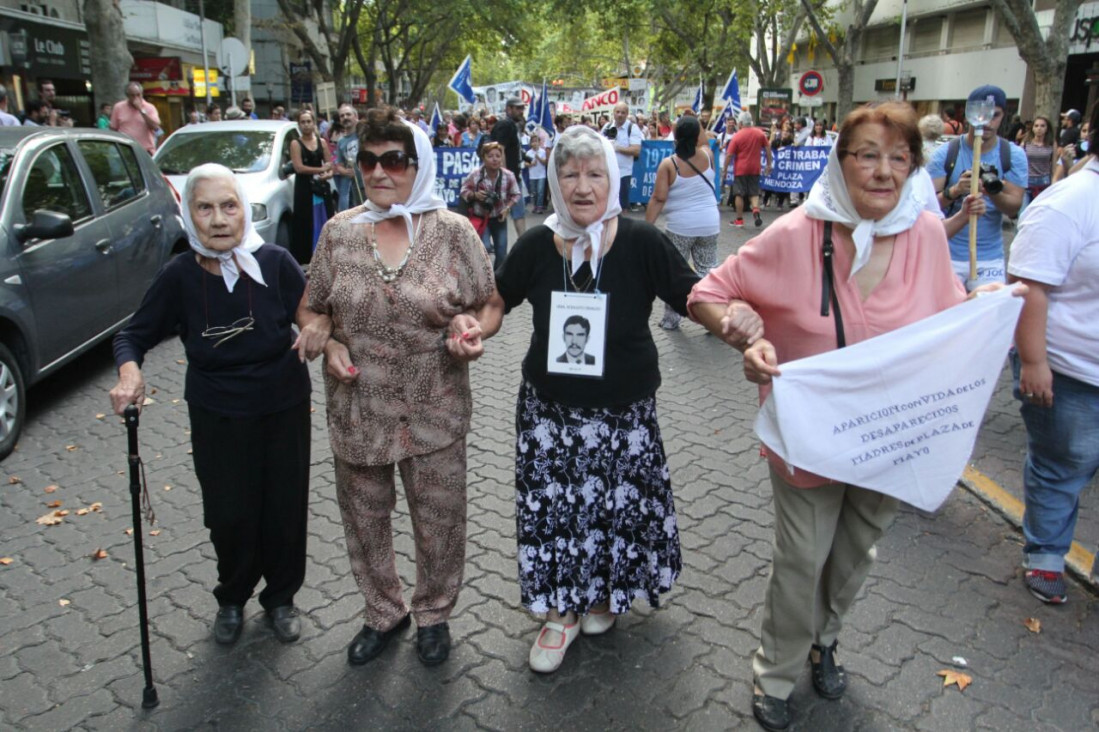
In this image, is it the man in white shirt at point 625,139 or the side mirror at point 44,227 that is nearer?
the side mirror at point 44,227

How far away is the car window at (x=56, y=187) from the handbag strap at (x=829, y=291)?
5111 mm

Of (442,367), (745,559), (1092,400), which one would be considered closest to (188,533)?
(442,367)

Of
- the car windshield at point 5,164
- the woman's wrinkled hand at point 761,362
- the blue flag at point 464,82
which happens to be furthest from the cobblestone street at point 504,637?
the blue flag at point 464,82

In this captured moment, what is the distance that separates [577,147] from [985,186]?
297 centimetres

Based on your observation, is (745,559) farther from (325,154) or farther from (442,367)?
(325,154)

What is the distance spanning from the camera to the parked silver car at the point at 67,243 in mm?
5324

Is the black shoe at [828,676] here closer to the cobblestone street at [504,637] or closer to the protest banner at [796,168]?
the cobblestone street at [504,637]

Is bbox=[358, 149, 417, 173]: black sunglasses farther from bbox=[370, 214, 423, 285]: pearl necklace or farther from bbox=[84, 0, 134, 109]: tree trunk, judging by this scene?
bbox=[84, 0, 134, 109]: tree trunk

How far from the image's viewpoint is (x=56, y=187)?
238 inches

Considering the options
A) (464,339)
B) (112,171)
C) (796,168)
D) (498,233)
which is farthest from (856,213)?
(796,168)

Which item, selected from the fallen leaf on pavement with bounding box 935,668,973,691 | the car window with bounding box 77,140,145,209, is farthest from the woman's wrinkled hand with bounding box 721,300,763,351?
the car window with bounding box 77,140,145,209

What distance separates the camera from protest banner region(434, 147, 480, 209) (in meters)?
12.7

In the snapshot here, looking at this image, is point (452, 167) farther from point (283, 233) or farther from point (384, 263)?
point (384, 263)

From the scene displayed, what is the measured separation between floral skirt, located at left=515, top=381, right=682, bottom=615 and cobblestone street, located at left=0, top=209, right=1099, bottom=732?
0.30m
